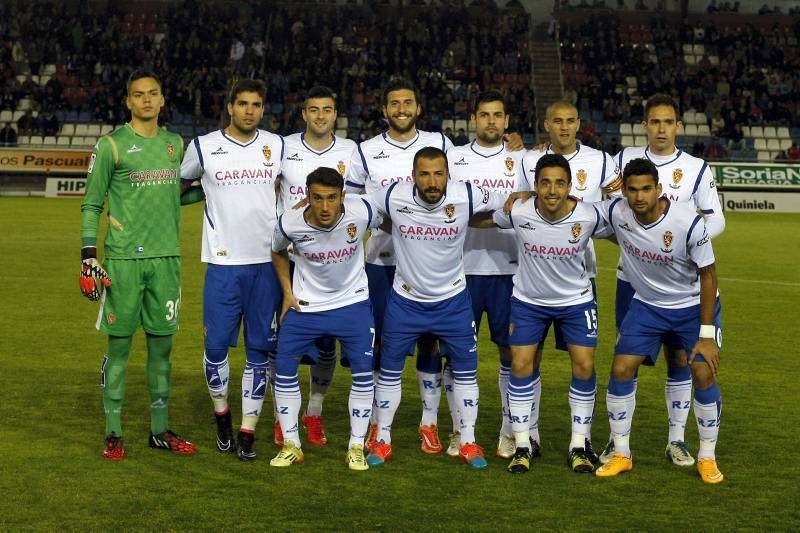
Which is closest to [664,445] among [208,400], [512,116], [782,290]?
[208,400]

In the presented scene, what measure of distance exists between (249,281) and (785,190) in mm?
25880

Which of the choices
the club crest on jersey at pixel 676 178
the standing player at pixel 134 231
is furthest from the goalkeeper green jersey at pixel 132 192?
the club crest on jersey at pixel 676 178

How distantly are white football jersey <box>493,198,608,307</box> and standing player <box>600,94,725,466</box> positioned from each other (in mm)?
402

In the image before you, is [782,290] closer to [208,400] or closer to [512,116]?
[208,400]

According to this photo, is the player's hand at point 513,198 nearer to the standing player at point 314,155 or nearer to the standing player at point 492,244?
the standing player at point 492,244

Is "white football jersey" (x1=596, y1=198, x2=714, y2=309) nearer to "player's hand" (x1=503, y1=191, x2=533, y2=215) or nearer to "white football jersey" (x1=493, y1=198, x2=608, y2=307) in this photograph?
"white football jersey" (x1=493, y1=198, x2=608, y2=307)

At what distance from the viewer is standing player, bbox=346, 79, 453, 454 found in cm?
802

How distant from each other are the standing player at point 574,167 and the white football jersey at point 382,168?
0.75 meters

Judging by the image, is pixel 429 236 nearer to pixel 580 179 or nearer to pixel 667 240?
pixel 580 179

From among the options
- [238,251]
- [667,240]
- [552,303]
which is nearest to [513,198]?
[552,303]

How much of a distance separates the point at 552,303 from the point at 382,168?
1.51 m

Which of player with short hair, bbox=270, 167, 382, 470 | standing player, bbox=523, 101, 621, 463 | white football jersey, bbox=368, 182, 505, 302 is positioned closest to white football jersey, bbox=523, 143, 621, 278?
standing player, bbox=523, 101, 621, 463

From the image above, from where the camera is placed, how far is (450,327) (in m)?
7.62

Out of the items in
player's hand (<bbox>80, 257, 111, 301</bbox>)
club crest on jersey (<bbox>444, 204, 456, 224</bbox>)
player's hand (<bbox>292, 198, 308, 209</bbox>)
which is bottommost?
player's hand (<bbox>80, 257, 111, 301</bbox>)
